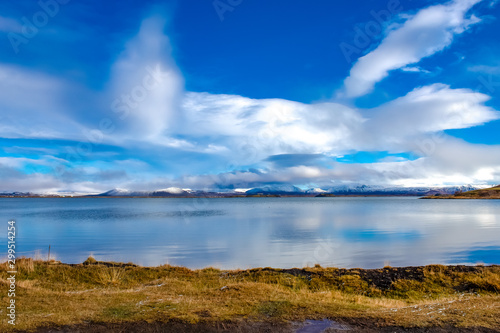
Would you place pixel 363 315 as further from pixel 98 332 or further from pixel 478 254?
pixel 478 254

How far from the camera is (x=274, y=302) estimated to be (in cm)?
1259

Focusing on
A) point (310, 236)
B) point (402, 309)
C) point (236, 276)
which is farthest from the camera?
point (310, 236)

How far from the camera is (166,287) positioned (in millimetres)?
16016

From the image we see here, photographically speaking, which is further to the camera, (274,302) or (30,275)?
(30,275)

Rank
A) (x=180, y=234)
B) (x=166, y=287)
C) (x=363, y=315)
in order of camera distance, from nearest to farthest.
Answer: (x=363, y=315)
(x=166, y=287)
(x=180, y=234)

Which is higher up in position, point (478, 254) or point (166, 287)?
point (166, 287)

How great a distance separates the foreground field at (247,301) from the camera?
10.1m

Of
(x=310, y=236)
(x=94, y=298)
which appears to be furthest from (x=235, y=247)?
(x=94, y=298)

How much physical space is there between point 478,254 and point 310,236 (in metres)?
20.4

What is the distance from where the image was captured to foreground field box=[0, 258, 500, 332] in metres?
10.1

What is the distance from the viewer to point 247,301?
12.8m

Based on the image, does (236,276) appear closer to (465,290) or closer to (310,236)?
(465,290)

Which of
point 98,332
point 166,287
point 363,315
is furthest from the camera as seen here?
point 166,287

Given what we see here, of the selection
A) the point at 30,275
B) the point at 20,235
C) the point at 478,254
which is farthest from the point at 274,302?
the point at 20,235
